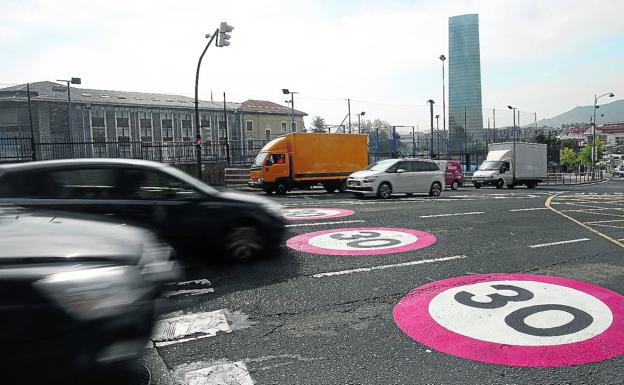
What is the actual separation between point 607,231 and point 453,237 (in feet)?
12.6

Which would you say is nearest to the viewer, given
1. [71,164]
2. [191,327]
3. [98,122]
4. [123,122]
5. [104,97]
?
[191,327]

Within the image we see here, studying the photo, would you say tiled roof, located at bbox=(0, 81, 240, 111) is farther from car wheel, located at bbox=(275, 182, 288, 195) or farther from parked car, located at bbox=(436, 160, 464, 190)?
parked car, located at bbox=(436, 160, 464, 190)

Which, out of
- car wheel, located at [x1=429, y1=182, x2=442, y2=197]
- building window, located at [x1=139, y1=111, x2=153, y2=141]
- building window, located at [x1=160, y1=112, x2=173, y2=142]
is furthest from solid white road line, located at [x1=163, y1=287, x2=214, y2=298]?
building window, located at [x1=160, y1=112, x2=173, y2=142]

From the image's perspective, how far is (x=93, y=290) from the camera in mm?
2271

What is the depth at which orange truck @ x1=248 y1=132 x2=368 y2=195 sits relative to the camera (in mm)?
20891

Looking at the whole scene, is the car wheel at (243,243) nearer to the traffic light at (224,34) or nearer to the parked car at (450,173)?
the traffic light at (224,34)

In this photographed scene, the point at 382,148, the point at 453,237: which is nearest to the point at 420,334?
the point at 453,237

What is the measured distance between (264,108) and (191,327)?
80436 mm

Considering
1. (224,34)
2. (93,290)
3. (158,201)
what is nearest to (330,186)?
(224,34)

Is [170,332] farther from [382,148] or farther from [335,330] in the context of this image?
[382,148]

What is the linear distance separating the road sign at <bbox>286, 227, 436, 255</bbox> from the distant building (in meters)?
68.8

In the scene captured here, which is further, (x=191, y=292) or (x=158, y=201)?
(x=158, y=201)

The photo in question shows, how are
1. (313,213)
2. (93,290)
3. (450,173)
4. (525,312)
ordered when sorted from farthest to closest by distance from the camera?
(450,173)
(313,213)
(525,312)
(93,290)

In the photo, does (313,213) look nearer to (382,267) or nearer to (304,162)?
(382,267)
